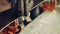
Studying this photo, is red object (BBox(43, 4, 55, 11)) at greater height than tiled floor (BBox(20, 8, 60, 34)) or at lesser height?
greater

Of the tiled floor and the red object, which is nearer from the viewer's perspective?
the tiled floor

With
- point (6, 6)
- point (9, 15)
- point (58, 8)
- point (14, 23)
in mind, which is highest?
point (6, 6)

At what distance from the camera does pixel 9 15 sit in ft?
4.67

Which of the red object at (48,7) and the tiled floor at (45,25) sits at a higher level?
the red object at (48,7)

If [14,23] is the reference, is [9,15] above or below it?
above

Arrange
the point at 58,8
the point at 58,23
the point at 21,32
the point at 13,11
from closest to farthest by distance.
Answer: the point at 13,11, the point at 21,32, the point at 58,23, the point at 58,8

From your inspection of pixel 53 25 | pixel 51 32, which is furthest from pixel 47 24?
pixel 51 32

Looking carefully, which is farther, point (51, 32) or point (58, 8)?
point (58, 8)

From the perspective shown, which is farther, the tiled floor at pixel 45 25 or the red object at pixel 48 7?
the red object at pixel 48 7

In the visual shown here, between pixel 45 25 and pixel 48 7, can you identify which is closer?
pixel 45 25

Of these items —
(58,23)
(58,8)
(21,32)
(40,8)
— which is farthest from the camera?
(58,8)

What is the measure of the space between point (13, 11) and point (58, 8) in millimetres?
1347

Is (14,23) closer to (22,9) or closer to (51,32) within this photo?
(22,9)

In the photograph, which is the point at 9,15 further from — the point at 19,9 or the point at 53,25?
the point at 53,25
